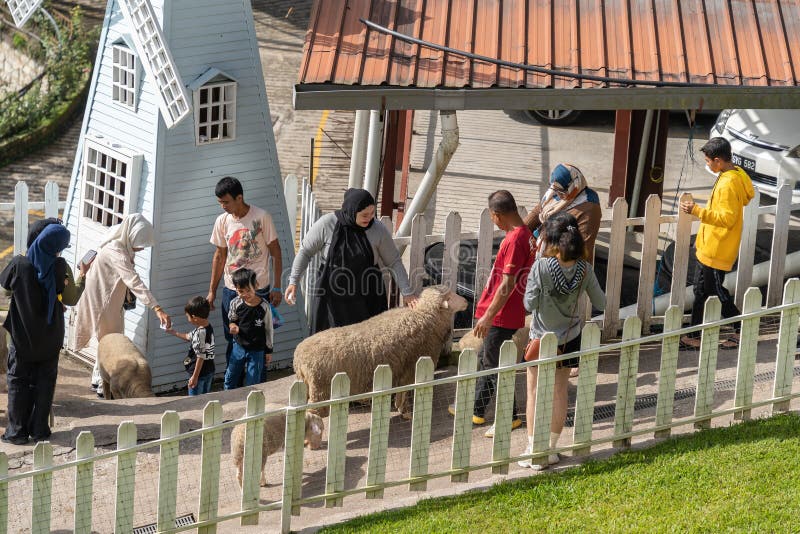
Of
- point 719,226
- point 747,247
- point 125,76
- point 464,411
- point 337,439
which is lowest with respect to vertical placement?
point 337,439

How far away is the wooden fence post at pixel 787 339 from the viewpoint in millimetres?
8641

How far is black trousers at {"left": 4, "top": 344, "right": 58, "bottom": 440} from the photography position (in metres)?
9.12

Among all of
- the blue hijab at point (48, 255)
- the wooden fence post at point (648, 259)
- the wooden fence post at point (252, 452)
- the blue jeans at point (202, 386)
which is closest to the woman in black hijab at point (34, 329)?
the blue hijab at point (48, 255)

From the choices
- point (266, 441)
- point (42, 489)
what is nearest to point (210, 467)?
point (266, 441)

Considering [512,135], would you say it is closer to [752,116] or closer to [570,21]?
[752,116]

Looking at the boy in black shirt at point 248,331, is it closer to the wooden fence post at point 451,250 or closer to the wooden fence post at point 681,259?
the wooden fence post at point 451,250

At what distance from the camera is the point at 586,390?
822 centimetres

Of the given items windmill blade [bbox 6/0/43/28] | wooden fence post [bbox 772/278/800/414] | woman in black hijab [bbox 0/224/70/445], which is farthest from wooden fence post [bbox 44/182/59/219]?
wooden fence post [bbox 772/278/800/414]

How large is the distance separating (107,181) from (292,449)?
555 centimetres

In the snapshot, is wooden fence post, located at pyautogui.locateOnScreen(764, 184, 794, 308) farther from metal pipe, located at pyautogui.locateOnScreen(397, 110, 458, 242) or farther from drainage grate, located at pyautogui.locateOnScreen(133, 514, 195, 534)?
drainage grate, located at pyautogui.locateOnScreen(133, 514, 195, 534)

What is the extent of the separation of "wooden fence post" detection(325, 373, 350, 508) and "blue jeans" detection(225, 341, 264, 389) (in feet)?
9.07

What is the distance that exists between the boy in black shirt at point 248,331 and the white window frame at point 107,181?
82.3 inches

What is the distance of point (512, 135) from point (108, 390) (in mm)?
10647

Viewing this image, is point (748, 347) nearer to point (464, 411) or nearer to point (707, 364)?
point (707, 364)
